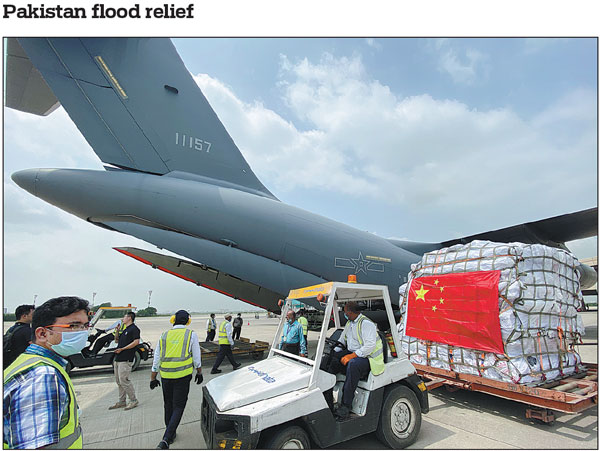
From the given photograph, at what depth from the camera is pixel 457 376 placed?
547cm

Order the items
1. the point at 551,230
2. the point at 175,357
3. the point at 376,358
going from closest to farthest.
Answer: the point at 376,358
the point at 175,357
the point at 551,230

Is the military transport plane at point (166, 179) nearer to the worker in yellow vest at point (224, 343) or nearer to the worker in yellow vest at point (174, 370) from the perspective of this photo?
the worker in yellow vest at point (224, 343)

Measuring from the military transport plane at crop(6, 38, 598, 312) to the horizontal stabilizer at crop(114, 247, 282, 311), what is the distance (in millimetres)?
45

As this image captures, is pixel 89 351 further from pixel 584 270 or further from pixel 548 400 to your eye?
pixel 584 270

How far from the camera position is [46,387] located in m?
1.88

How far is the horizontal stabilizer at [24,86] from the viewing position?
886 centimetres

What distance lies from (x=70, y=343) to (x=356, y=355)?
9.89 ft

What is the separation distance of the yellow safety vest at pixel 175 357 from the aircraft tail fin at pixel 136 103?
251 inches

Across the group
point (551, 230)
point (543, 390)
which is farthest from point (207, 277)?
point (551, 230)

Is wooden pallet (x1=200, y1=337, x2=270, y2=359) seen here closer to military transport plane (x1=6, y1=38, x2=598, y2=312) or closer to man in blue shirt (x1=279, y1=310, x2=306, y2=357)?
military transport plane (x1=6, y1=38, x2=598, y2=312)

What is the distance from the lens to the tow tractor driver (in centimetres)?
386

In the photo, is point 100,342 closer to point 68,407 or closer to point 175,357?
point 175,357

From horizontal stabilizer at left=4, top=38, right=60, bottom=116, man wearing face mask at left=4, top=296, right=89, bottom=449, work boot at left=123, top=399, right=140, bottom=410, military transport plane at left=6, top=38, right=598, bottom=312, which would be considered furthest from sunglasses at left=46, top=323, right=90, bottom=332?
horizontal stabilizer at left=4, top=38, right=60, bottom=116

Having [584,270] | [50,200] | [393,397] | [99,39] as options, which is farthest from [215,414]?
[584,270]
